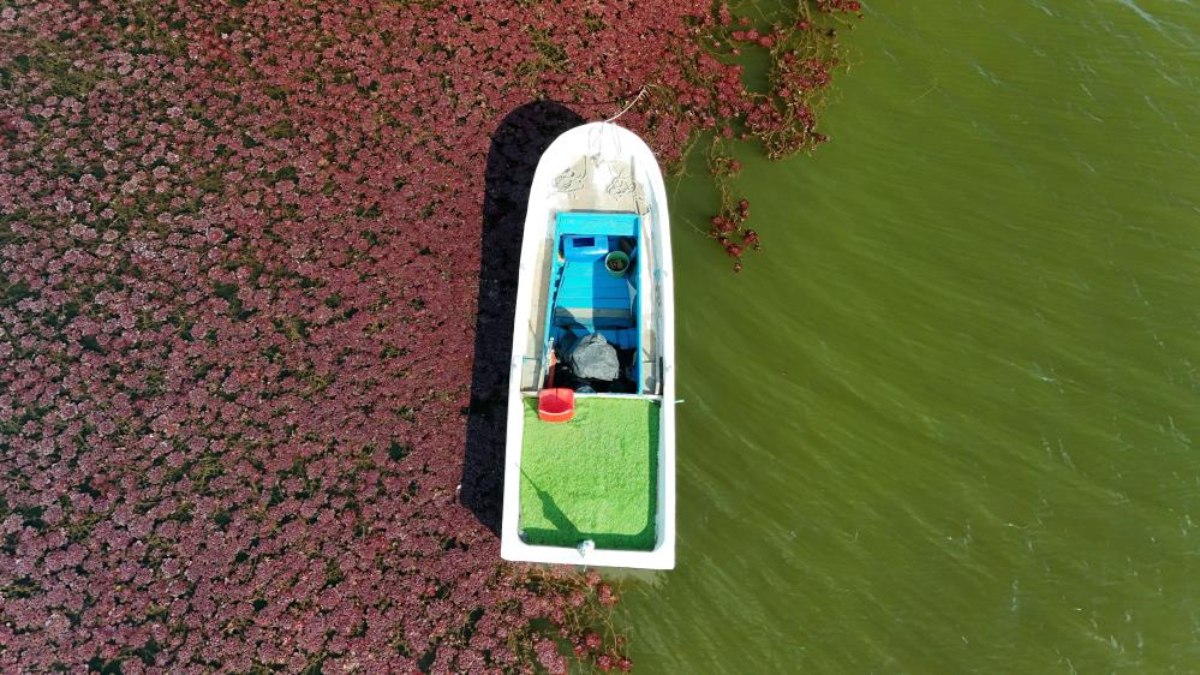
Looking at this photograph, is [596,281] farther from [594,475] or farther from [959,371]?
[959,371]

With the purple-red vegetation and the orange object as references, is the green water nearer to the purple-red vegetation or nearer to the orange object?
the purple-red vegetation

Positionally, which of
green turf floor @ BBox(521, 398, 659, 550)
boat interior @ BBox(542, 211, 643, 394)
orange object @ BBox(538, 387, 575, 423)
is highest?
boat interior @ BBox(542, 211, 643, 394)

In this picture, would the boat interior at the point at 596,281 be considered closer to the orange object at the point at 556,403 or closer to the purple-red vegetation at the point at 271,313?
the orange object at the point at 556,403

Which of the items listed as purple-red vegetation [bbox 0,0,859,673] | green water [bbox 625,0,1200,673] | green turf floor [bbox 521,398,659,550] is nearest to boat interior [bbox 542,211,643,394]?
green turf floor [bbox 521,398,659,550]

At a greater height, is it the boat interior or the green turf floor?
the boat interior

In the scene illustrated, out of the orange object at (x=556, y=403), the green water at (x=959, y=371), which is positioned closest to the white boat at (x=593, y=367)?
the orange object at (x=556, y=403)

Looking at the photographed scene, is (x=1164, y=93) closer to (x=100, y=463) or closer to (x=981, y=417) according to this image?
(x=981, y=417)

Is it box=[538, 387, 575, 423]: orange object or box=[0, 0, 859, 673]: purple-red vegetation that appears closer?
box=[538, 387, 575, 423]: orange object
